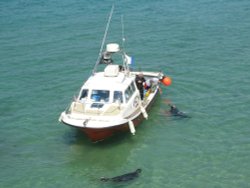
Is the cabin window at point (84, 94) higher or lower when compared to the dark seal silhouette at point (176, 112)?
higher

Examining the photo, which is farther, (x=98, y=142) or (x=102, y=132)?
(x=98, y=142)

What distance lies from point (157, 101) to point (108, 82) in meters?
5.18

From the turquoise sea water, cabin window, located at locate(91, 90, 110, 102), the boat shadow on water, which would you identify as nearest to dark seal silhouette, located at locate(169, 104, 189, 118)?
the turquoise sea water

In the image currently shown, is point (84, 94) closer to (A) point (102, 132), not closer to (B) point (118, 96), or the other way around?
(B) point (118, 96)

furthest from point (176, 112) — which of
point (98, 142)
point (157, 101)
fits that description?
point (98, 142)

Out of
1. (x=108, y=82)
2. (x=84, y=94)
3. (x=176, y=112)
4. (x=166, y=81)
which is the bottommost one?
(x=176, y=112)

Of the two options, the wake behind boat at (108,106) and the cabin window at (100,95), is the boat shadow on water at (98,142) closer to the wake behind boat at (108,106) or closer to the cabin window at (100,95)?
the wake behind boat at (108,106)

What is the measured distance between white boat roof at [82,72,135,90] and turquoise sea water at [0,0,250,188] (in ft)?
8.62

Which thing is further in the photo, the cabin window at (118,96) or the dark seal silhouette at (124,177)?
→ the cabin window at (118,96)

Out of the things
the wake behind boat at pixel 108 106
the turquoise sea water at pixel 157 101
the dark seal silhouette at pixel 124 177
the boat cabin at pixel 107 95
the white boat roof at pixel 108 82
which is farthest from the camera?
the white boat roof at pixel 108 82

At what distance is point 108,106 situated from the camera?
24078 millimetres

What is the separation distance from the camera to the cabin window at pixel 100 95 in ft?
81.5

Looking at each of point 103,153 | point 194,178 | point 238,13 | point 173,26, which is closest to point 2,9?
point 173,26

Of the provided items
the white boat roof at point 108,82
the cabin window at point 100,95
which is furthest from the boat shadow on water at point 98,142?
the white boat roof at point 108,82
